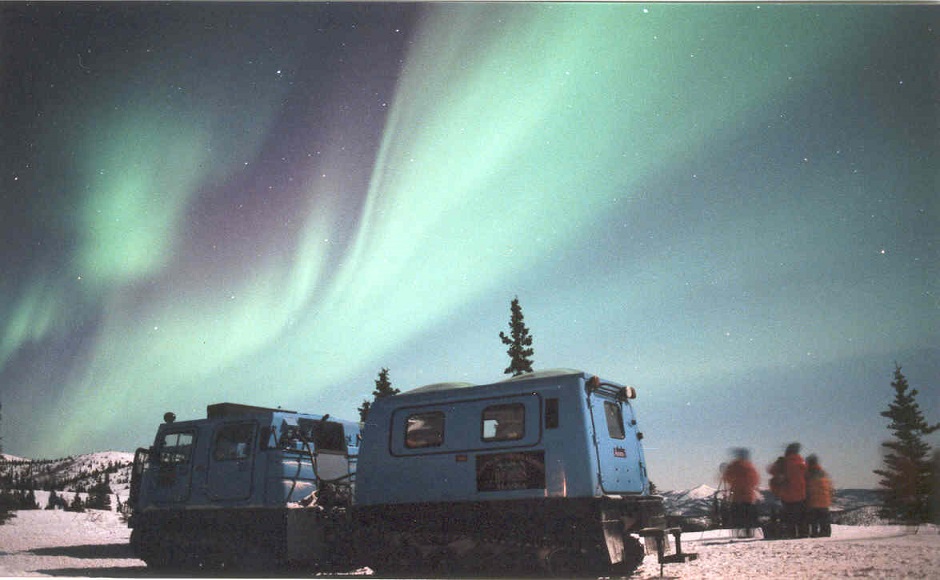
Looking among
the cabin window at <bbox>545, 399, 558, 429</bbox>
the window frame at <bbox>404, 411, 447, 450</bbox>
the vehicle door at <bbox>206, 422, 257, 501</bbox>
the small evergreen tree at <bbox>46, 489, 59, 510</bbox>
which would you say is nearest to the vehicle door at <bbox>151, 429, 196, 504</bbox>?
the vehicle door at <bbox>206, 422, 257, 501</bbox>

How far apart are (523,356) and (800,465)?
54.4 ft

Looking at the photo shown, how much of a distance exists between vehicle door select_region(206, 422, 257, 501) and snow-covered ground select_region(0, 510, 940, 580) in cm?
168

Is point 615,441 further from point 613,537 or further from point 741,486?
point 741,486

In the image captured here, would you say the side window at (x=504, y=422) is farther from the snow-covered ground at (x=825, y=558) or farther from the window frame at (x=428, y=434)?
the snow-covered ground at (x=825, y=558)

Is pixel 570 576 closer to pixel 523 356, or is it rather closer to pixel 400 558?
pixel 400 558

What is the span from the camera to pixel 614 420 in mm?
8695

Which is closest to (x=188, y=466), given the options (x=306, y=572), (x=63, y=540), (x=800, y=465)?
(x=306, y=572)

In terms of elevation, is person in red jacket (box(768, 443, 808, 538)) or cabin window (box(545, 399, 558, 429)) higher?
cabin window (box(545, 399, 558, 429))

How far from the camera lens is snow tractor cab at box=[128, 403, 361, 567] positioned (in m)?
9.48

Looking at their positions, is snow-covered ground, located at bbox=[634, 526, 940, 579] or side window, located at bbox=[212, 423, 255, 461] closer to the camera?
snow-covered ground, located at bbox=[634, 526, 940, 579]

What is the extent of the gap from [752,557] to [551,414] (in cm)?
400

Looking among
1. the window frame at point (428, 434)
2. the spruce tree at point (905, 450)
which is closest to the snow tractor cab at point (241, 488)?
the window frame at point (428, 434)

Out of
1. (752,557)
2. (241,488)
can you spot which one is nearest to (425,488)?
(241,488)

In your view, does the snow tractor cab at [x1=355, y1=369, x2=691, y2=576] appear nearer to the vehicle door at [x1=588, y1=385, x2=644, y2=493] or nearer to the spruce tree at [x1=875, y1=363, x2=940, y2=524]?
the vehicle door at [x1=588, y1=385, x2=644, y2=493]
